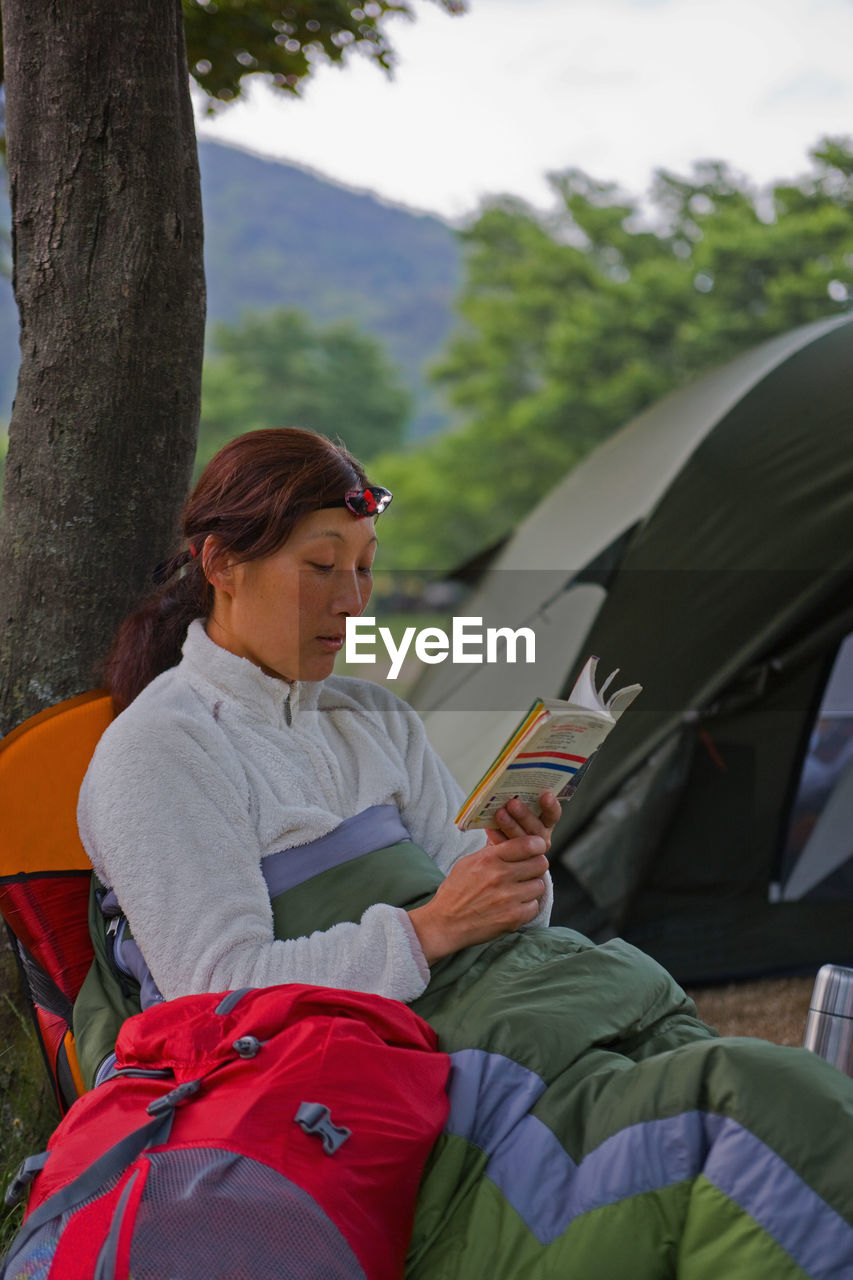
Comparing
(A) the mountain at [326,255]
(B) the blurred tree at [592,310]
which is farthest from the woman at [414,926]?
(A) the mountain at [326,255]

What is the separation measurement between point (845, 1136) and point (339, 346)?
43141 millimetres

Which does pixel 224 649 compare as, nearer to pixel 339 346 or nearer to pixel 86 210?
pixel 86 210

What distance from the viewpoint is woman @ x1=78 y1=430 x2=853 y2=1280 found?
1.07 m

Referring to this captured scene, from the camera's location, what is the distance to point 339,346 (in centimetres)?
4266

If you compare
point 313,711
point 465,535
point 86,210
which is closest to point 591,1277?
point 313,711

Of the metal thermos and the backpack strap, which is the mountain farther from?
the backpack strap

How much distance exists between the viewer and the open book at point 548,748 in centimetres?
119

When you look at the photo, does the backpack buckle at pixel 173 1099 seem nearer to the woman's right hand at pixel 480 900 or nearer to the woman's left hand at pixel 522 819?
the woman's right hand at pixel 480 900

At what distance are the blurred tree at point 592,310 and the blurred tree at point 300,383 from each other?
25.0 feet

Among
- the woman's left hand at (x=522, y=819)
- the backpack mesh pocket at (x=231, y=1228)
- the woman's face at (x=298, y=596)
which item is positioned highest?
the woman's face at (x=298, y=596)

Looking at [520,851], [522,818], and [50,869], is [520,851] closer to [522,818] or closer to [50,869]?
[522,818]

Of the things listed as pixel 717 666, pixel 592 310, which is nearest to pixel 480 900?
pixel 717 666

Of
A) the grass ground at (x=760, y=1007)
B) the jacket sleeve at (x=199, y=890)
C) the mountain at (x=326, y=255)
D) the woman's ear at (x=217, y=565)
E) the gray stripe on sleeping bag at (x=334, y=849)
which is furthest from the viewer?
the mountain at (x=326, y=255)

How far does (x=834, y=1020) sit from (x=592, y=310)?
2391 cm
